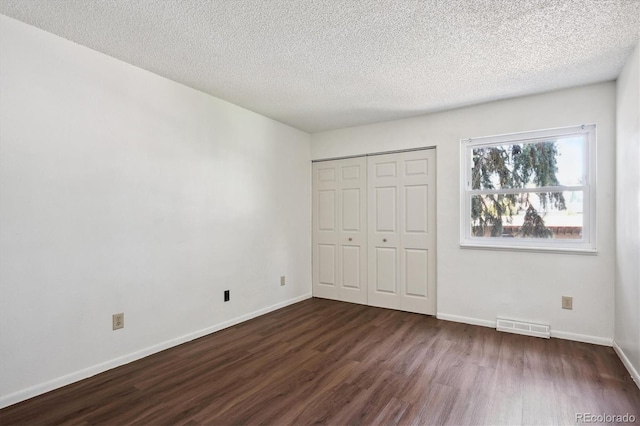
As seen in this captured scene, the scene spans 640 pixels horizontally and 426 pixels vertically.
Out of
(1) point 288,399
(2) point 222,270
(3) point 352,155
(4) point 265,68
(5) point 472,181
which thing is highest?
(4) point 265,68

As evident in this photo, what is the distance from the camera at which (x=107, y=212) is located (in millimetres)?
2494

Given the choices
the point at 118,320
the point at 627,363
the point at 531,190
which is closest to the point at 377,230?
the point at 531,190

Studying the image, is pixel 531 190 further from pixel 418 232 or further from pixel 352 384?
pixel 352 384

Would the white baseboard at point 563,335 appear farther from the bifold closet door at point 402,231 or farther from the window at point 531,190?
the window at point 531,190

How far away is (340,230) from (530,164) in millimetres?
2385

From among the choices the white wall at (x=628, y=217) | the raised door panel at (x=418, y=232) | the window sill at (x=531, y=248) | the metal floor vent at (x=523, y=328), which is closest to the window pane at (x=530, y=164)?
the white wall at (x=628, y=217)

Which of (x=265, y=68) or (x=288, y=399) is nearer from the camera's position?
(x=288, y=399)

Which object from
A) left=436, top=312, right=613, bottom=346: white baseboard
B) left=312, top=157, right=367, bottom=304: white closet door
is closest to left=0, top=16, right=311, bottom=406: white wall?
left=312, top=157, right=367, bottom=304: white closet door

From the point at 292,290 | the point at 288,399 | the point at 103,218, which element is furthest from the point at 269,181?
the point at 288,399

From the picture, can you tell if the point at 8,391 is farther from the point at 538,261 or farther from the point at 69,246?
the point at 538,261

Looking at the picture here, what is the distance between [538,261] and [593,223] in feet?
1.89

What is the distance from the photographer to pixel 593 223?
9.92 ft

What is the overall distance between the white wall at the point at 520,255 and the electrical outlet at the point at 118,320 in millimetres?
3199

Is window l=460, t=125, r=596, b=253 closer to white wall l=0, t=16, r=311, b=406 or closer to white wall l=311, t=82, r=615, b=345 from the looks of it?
white wall l=311, t=82, r=615, b=345
